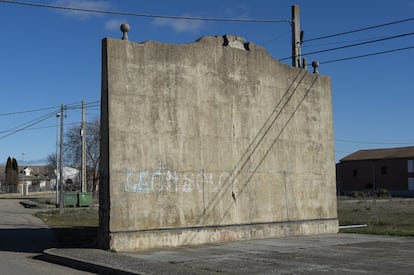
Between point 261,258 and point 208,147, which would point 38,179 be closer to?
point 208,147

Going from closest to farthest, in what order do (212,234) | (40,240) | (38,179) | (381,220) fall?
(212,234)
(40,240)
(381,220)
(38,179)

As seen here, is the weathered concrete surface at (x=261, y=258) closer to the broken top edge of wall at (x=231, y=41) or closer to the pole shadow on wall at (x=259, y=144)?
the pole shadow on wall at (x=259, y=144)

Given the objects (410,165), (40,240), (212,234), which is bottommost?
(40,240)

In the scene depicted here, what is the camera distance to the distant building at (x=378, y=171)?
304 feet

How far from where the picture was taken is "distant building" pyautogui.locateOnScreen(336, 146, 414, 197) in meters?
92.6

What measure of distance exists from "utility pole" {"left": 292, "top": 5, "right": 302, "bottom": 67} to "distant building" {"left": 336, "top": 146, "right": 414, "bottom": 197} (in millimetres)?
75602

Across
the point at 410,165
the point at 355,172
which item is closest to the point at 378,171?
the point at 355,172

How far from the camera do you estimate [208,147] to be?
16781 millimetres

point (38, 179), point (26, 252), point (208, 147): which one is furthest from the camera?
point (38, 179)

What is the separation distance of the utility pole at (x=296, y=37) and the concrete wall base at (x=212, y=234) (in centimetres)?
621

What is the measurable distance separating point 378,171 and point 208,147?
86190 mm

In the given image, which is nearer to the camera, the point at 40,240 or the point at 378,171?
the point at 40,240

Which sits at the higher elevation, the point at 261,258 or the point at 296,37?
the point at 296,37

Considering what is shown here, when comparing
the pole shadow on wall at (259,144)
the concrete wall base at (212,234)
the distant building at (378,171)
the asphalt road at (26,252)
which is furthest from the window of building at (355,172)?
the asphalt road at (26,252)
